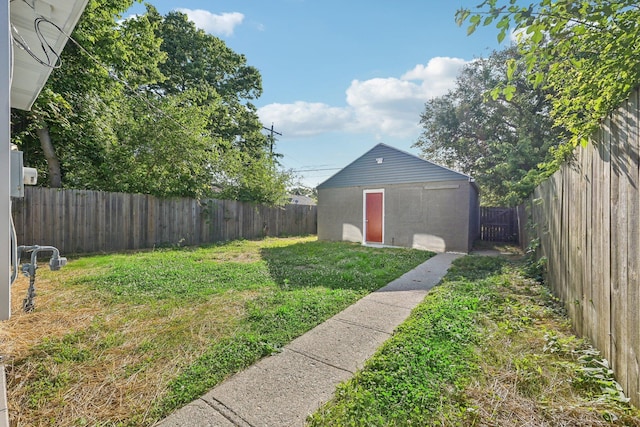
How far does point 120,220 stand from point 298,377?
779cm

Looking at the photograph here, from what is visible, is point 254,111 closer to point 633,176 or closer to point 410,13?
point 410,13

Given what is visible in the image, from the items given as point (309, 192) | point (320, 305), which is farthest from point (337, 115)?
point (320, 305)

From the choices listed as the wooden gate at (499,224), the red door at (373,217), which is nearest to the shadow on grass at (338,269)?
the red door at (373,217)

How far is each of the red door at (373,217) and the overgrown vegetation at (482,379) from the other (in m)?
6.73

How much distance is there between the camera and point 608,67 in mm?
1672

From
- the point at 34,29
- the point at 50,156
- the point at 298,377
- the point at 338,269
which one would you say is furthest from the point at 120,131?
the point at 298,377

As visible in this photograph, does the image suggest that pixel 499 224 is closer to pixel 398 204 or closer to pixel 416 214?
pixel 416 214

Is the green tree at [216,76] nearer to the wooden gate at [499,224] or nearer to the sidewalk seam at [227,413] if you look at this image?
the wooden gate at [499,224]

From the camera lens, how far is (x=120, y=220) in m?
7.63

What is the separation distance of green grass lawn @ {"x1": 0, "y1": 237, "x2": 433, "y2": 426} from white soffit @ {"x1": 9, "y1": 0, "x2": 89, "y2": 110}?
7.49 ft

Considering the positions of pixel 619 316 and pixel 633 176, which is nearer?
pixel 633 176

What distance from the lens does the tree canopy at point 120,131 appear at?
23.8ft

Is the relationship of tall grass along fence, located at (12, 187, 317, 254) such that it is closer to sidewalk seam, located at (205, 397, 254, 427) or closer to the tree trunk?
the tree trunk

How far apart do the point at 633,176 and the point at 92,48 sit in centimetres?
1041
